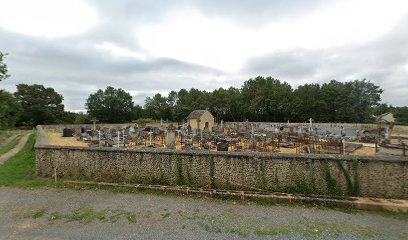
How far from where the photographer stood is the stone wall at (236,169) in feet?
26.0

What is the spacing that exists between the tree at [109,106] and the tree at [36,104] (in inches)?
313

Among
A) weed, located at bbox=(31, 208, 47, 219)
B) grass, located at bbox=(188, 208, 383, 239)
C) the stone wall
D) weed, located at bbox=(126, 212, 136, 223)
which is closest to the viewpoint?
grass, located at bbox=(188, 208, 383, 239)

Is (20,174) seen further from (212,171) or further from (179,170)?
(212,171)

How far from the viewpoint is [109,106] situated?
55.0 meters

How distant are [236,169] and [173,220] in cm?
335

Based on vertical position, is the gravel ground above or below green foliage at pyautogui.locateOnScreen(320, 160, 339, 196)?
below

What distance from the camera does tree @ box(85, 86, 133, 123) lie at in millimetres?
54625

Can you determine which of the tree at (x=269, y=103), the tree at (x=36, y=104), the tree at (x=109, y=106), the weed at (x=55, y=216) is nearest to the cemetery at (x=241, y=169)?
the weed at (x=55, y=216)

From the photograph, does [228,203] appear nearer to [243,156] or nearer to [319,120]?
[243,156]

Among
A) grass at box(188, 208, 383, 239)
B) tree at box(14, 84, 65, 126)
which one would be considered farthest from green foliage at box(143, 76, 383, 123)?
grass at box(188, 208, 383, 239)

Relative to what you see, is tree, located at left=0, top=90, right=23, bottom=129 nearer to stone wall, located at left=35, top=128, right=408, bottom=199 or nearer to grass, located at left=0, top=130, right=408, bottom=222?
grass, located at left=0, top=130, right=408, bottom=222

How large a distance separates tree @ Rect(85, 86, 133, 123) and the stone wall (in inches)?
1832

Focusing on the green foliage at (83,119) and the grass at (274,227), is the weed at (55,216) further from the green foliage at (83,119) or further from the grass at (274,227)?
the green foliage at (83,119)

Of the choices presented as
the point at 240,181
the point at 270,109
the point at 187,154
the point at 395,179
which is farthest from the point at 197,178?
the point at 270,109
